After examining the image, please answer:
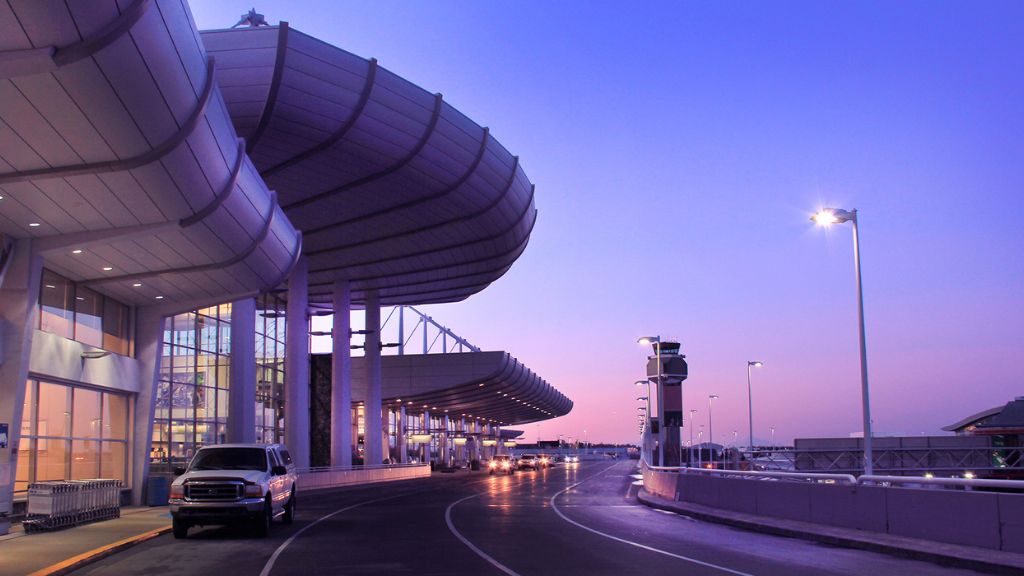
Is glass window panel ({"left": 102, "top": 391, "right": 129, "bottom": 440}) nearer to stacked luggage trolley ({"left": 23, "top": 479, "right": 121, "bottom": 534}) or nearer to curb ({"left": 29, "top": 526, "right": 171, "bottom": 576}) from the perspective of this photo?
stacked luggage trolley ({"left": 23, "top": 479, "right": 121, "bottom": 534})

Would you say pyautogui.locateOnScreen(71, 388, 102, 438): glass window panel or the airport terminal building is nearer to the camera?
the airport terminal building

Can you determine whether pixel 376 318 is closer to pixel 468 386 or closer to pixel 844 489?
pixel 468 386

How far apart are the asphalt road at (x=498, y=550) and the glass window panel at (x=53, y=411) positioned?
6.38m

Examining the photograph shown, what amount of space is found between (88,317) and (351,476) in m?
29.9

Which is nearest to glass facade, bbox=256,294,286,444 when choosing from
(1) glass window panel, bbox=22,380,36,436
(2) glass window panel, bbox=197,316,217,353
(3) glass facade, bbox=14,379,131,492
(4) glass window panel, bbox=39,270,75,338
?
(2) glass window panel, bbox=197,316,217,353

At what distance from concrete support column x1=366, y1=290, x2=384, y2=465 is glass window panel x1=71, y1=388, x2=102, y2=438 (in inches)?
1480

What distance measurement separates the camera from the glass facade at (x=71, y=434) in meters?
26.5

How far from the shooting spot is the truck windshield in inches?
Result: 896

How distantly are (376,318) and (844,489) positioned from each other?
51.6 m

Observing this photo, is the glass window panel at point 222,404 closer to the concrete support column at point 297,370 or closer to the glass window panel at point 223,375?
the glass window panel at point 223,375

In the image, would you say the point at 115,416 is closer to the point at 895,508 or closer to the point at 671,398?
the point at 895,508

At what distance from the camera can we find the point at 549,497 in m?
39.4

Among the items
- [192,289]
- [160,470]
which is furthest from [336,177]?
[160,470]

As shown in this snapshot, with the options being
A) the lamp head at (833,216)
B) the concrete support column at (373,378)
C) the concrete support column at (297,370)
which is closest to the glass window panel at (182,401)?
the concrete support column at (297,370)
